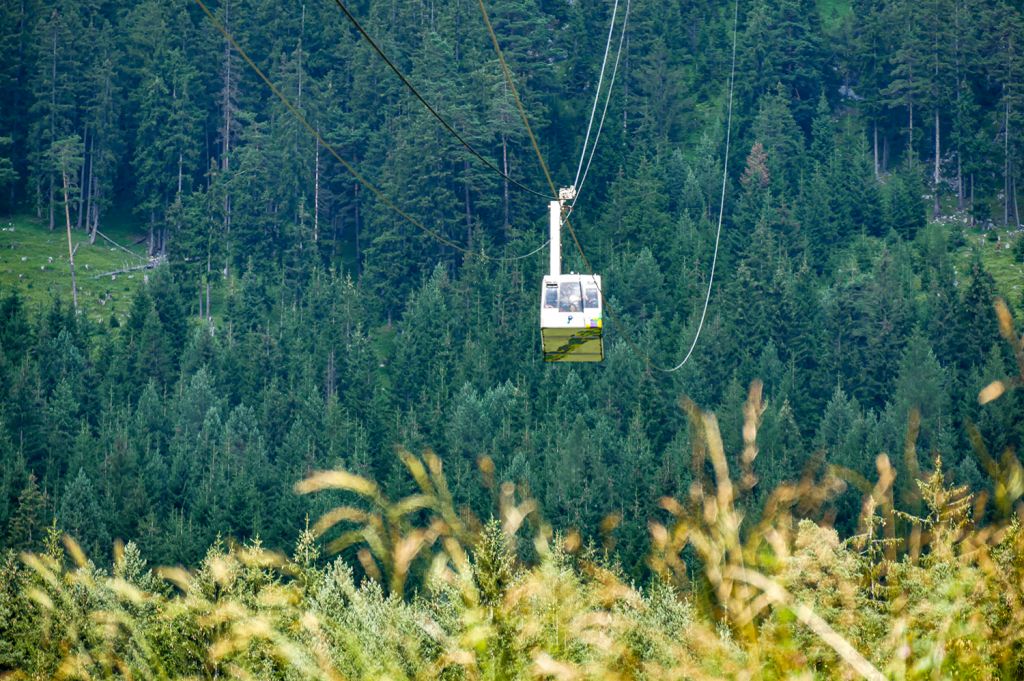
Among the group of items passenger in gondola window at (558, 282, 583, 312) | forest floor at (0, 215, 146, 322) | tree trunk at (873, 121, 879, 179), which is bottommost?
forest floor at (0, 215, 146, 322)

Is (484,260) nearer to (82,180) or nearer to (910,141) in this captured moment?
(910,141)

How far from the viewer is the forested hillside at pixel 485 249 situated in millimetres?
113125

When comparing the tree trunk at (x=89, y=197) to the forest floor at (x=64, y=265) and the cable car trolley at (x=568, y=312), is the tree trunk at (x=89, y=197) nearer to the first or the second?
the forest floor at (x=64, y=265)

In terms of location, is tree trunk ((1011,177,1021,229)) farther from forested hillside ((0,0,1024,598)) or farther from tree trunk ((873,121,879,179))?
tree trunk ((873,121,879,179))

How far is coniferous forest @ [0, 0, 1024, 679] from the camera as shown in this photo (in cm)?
10869

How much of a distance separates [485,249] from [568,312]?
4377 inches

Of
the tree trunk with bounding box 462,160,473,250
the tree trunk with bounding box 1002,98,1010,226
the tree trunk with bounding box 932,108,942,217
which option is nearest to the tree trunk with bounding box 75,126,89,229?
the tree trunk with bounding box 462,160,473,250

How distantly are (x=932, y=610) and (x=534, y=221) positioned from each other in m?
147

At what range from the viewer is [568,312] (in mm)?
38938

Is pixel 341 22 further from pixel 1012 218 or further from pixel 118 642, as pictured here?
pixel 118 642

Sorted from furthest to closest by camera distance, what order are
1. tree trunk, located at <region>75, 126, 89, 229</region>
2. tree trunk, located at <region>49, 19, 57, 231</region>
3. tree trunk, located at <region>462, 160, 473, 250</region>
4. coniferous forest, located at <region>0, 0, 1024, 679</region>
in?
tree trunk, located at <region>49, 19, 57, 231</region> → tree trunk, located at <region>75, 126, 89, 229</region> → tree trunk, located at <region>462, 160, 473, 250</region> → coniferous forest, located at <region>0, 0, 1024, 679</region>

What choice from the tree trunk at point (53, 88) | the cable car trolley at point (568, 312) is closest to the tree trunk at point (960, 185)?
the tree trunk at point (53, 88)

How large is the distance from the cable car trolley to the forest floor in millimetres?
109162

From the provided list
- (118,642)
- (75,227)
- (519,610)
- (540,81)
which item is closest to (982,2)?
(540,81)
